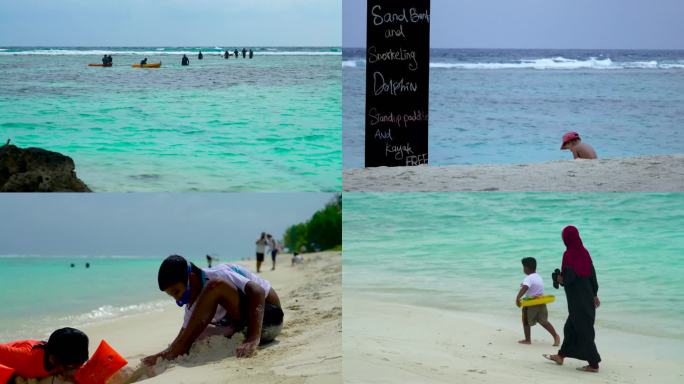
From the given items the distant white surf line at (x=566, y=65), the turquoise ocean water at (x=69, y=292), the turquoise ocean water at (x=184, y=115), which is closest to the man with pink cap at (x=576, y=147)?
the turquoise ocean water at (x=184, y=115)

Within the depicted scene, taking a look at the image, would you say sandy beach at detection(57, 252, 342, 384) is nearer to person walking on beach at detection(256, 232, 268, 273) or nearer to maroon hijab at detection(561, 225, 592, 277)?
person walking on beach at detection(256, 232, 268, 273)

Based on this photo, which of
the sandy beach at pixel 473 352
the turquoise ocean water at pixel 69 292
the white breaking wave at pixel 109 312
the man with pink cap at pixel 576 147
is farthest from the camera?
the man with pink cap at pixel 576 147

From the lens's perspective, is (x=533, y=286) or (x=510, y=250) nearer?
(x=533, y=286)

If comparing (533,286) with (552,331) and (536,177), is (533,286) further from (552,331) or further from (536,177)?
(536,177)

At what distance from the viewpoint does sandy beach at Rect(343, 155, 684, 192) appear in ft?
19.7

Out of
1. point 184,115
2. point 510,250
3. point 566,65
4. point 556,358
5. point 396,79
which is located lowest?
point 556,358

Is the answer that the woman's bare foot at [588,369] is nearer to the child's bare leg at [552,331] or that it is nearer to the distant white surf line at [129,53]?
the child's bare leg at [552,331]

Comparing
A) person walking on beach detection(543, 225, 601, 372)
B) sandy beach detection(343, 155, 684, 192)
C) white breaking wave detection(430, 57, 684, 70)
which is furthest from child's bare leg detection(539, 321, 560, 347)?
white breaking wave detection(430, 57, 684, 70)

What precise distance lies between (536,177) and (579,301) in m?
2.04

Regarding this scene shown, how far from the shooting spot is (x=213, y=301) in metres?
3.61

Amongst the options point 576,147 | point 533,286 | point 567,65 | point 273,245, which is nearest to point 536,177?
point 576,147

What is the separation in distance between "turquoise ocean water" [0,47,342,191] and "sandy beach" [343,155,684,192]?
508 millimetres

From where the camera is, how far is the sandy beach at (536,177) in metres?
6.01

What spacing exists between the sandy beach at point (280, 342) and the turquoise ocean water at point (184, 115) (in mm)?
1355
